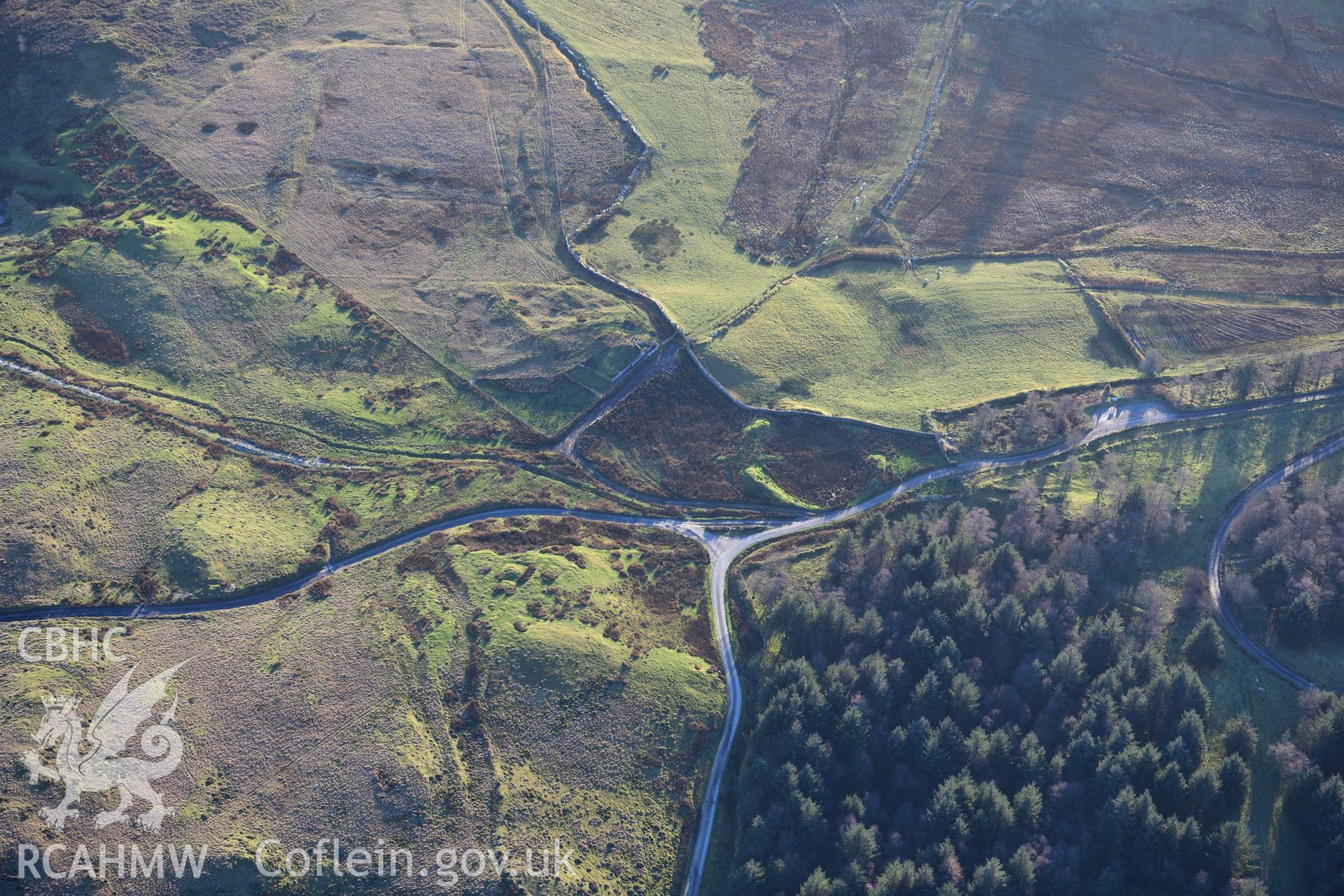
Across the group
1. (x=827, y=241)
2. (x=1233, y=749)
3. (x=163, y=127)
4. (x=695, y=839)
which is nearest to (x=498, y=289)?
(x=827, y=241)

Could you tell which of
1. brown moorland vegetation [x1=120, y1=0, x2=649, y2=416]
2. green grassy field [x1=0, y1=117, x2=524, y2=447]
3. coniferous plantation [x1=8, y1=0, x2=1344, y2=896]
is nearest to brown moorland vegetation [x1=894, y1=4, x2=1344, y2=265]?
coniferous plantation [x1=8, y1=0, x2=1344, y2=896]

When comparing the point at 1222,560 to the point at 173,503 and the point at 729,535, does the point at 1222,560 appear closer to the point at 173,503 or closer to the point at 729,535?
the point at 729,535

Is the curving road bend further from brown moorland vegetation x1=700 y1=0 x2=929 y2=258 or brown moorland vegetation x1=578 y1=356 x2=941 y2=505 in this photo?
brown moorland vegetation x1=700 y1=0 x2=929 y2=258

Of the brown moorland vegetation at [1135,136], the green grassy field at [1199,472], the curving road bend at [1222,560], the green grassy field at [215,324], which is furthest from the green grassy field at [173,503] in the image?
the brown moorland vegetation at [1135,136]

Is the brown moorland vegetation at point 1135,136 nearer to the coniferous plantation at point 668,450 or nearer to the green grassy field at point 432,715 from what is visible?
the coniferous plantation at point 668,450

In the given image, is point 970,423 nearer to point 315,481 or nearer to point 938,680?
point 938,680
